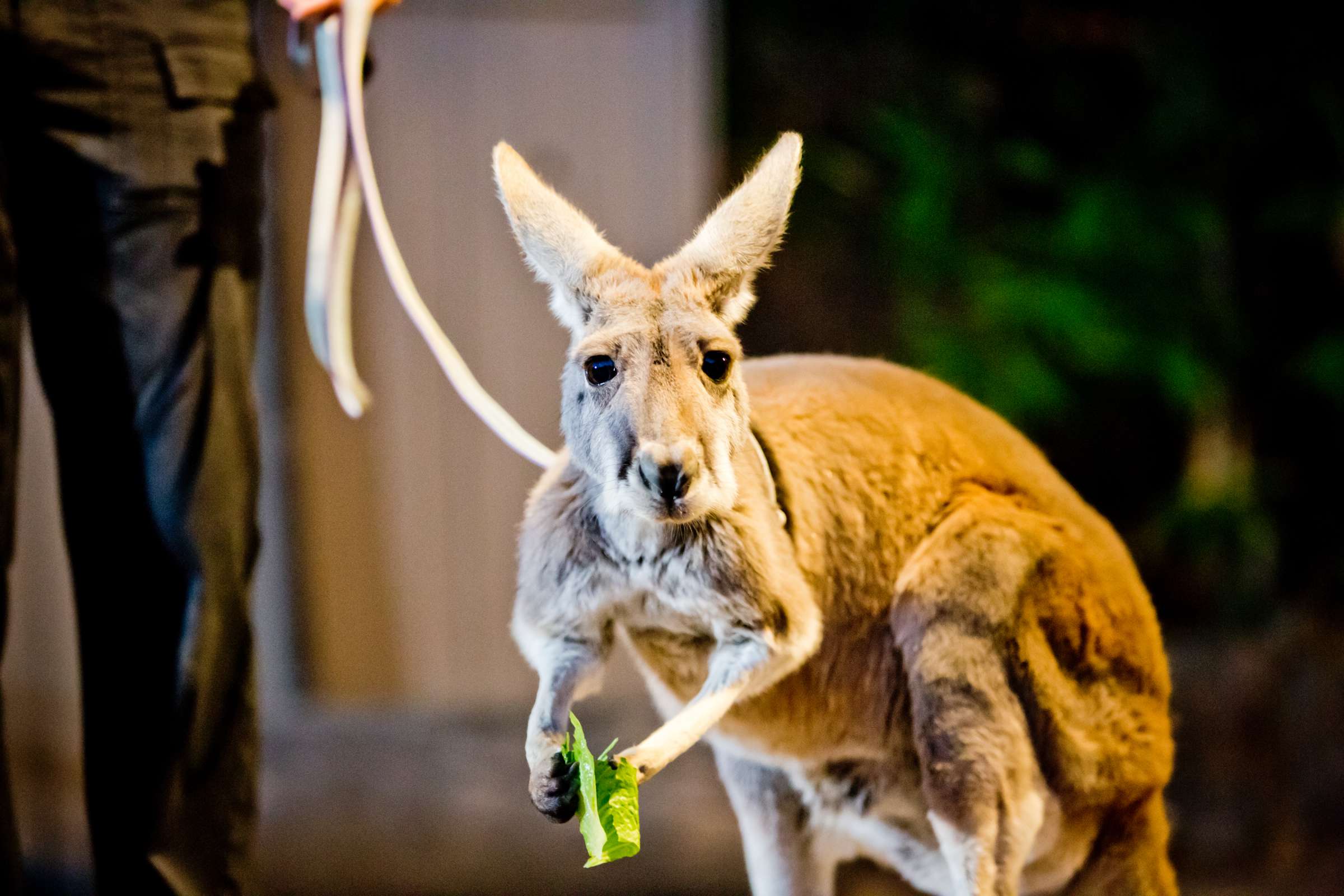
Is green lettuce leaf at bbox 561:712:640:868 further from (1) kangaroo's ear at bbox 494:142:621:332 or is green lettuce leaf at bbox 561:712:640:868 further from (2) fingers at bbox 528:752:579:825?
(1) kangaroo's ear at bbox 494:142:621:332

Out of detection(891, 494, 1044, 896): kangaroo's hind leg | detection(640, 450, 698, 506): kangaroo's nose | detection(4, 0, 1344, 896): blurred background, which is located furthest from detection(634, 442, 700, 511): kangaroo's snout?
detection(4, 0, 1344, 896): blurred background

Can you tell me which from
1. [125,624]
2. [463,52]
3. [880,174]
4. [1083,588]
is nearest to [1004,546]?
[1083,588]

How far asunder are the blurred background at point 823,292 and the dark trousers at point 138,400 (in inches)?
82.7

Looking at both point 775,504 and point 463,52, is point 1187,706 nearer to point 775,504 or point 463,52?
point 775,504

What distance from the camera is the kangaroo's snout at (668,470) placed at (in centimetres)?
105

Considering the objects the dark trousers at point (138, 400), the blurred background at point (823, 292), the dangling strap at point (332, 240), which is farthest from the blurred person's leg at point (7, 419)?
the blurred background at point (823, 292)

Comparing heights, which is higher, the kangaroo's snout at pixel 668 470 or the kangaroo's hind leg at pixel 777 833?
the kangaroo's snout at pixel 668 470

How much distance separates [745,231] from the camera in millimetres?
1185

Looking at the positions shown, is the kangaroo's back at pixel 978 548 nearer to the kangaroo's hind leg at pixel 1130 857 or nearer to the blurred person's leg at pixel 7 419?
the kangaroo's hind leg at pixel 1130 857

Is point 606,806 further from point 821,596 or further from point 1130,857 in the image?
point 1130,857

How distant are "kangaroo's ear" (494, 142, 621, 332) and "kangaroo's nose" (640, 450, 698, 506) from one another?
225 millimetres

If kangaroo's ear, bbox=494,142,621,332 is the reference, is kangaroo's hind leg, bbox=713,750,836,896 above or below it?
below

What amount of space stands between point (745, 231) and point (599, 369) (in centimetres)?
21

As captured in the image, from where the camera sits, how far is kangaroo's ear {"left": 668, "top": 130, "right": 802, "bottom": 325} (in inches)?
46.6
